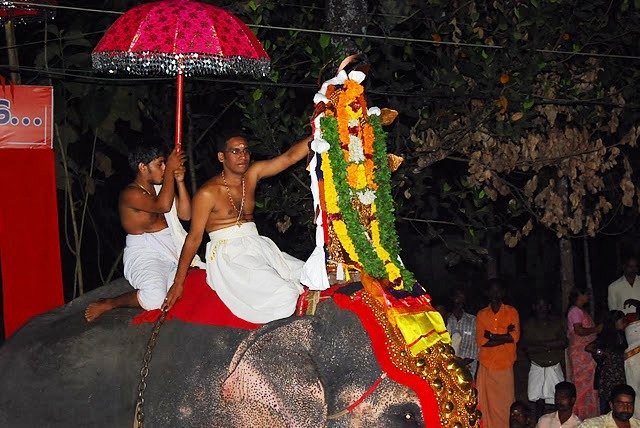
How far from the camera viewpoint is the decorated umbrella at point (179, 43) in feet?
24.2

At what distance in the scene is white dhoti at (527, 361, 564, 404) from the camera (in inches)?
468

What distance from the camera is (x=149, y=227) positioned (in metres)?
7.71

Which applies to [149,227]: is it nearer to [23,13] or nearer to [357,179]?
[357,179]

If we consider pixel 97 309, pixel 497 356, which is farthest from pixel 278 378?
pixel 497 356

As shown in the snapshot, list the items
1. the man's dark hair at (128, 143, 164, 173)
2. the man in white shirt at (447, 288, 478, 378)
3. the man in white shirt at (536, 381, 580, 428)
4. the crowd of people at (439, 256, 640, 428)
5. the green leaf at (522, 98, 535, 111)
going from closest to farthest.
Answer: the man's dark hair at (128, 143, 164, 173) < the man in white shirt at (536, 381, 580, 428) < the green leaf at (522, 98, 535, 111) < the crowd of people at (439, 256, 640, 428) < the man in white shirt at (447, 288, 478, 378)

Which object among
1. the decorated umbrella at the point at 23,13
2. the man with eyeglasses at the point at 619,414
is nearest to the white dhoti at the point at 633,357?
the man with eyeglasses at the point at 619,414

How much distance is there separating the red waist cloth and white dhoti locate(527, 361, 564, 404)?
5513mm

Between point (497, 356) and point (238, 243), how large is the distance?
16.5 ft

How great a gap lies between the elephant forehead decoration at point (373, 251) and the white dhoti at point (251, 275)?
0.85ft

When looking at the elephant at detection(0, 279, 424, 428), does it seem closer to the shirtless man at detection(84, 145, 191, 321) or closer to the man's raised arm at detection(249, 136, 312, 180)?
the shirtless man at detection(84, 145, 191, 321)

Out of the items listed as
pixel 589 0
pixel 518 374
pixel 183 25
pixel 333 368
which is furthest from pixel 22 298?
pixel 518 374

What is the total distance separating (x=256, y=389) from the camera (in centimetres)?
659

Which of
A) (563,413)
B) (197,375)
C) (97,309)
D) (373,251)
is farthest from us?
(563,413)

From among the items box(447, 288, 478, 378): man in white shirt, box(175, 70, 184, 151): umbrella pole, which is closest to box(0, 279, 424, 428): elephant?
box(175, 70, 184, 151): umbrella pole
